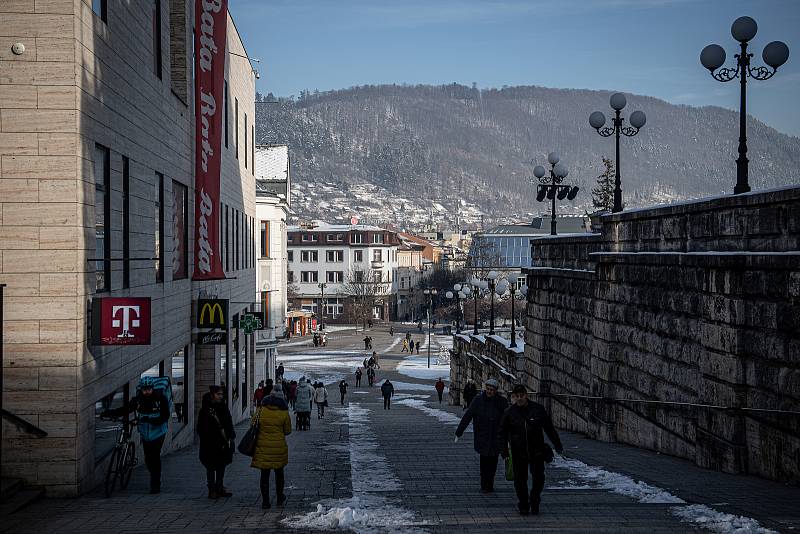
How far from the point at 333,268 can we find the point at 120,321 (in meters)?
114

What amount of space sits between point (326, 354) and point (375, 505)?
234 ft

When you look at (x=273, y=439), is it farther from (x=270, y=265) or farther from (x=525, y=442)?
(x=270, y=265)

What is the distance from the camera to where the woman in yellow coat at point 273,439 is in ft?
36.6

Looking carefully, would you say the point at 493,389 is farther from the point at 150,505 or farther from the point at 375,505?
the point at 150,505

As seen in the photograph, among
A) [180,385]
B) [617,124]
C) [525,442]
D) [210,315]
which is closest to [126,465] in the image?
[525,442]

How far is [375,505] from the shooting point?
10680 mm

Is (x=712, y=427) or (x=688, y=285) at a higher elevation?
(x=688, y=285)

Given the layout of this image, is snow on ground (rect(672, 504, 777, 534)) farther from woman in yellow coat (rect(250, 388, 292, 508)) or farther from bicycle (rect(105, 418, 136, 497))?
bicycle (rect(105, 418, 136, 497))

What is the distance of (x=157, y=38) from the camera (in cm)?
1889

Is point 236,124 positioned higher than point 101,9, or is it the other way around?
point 236,124

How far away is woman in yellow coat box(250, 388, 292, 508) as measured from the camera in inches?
439

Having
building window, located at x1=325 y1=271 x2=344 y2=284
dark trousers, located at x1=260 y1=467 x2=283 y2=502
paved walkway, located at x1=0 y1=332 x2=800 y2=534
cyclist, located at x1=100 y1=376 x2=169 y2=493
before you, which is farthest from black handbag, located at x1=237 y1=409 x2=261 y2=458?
building window, located at x1=325 y1=271 x2=344 y2=284

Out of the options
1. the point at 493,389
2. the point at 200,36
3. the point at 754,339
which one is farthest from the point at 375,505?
the point at 200,36

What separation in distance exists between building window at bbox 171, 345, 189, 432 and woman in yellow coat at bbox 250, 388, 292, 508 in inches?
370
